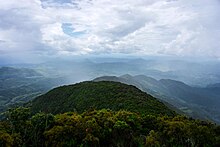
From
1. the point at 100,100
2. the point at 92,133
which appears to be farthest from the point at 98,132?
the point at 100,100

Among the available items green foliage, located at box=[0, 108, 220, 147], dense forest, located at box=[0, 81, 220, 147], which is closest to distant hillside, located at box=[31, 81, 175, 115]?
dense forest, located at box=[0, 81, 220, 147]

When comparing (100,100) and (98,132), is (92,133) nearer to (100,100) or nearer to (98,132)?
(98,132)

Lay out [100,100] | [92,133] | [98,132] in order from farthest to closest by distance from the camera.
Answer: [100,100] → [98,132] → [92,133]

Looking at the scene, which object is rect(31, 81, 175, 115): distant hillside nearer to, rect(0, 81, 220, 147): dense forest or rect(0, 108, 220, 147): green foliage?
rect(0, 81, 220, 147): dense forest

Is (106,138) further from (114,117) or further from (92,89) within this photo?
(92,89)

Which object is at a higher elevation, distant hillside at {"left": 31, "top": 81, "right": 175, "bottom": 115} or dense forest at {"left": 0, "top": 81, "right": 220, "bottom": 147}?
dense forest at {"left": 0, "top": 81, "right": 220, "bottom": 147}

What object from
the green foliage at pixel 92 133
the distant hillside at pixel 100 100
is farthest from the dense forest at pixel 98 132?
the distant hillside at pixel 100 100

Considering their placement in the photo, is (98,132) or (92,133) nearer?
(92,133)

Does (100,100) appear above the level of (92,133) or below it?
below

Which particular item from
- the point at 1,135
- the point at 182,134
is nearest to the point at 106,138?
the point at 182,134
